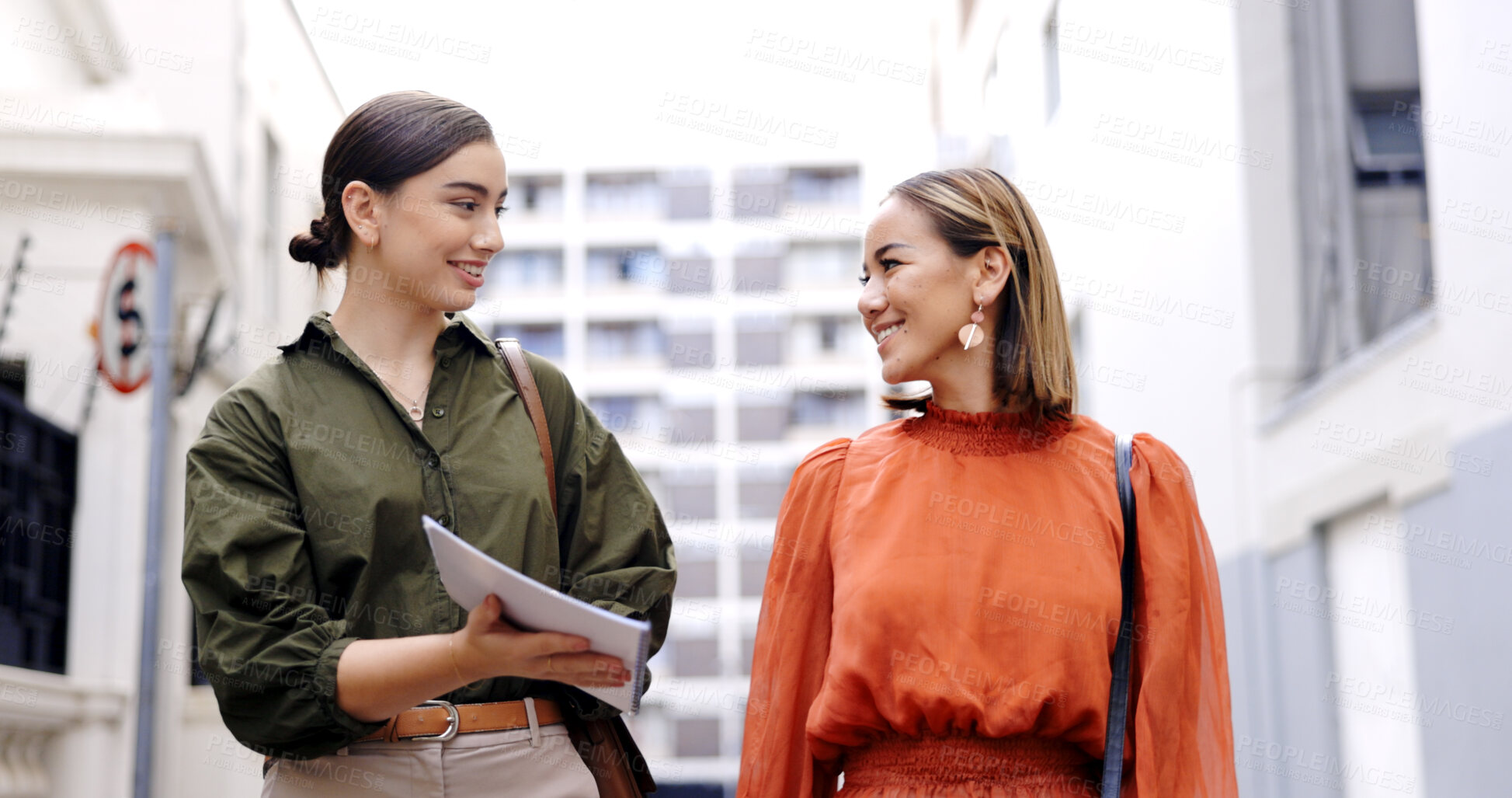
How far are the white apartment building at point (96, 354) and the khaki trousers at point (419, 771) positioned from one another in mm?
5781

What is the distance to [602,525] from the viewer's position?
8.75 feet

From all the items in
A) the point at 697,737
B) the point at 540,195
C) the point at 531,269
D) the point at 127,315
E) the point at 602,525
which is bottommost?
the point at 697,737

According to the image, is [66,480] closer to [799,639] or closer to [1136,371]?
[799,639]

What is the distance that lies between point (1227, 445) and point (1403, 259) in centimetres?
246

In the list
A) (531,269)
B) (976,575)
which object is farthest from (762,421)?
(976,575)

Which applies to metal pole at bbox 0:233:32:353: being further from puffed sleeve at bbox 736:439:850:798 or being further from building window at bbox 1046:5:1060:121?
building window at bbox 1046:5:1060:121

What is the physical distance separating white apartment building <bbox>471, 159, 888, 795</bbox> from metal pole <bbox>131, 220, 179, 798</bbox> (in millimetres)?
53272

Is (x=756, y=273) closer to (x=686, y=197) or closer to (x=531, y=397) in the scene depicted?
(x=686, y=197)

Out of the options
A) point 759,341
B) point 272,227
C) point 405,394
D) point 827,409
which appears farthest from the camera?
point 759,341

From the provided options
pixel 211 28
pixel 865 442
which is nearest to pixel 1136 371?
pixel 211 28

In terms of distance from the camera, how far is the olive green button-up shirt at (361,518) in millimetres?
2277

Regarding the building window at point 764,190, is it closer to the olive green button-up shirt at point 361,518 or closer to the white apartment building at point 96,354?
the white apartment building at point 96,354

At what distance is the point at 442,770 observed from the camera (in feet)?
7.75

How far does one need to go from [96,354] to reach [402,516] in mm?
7933
